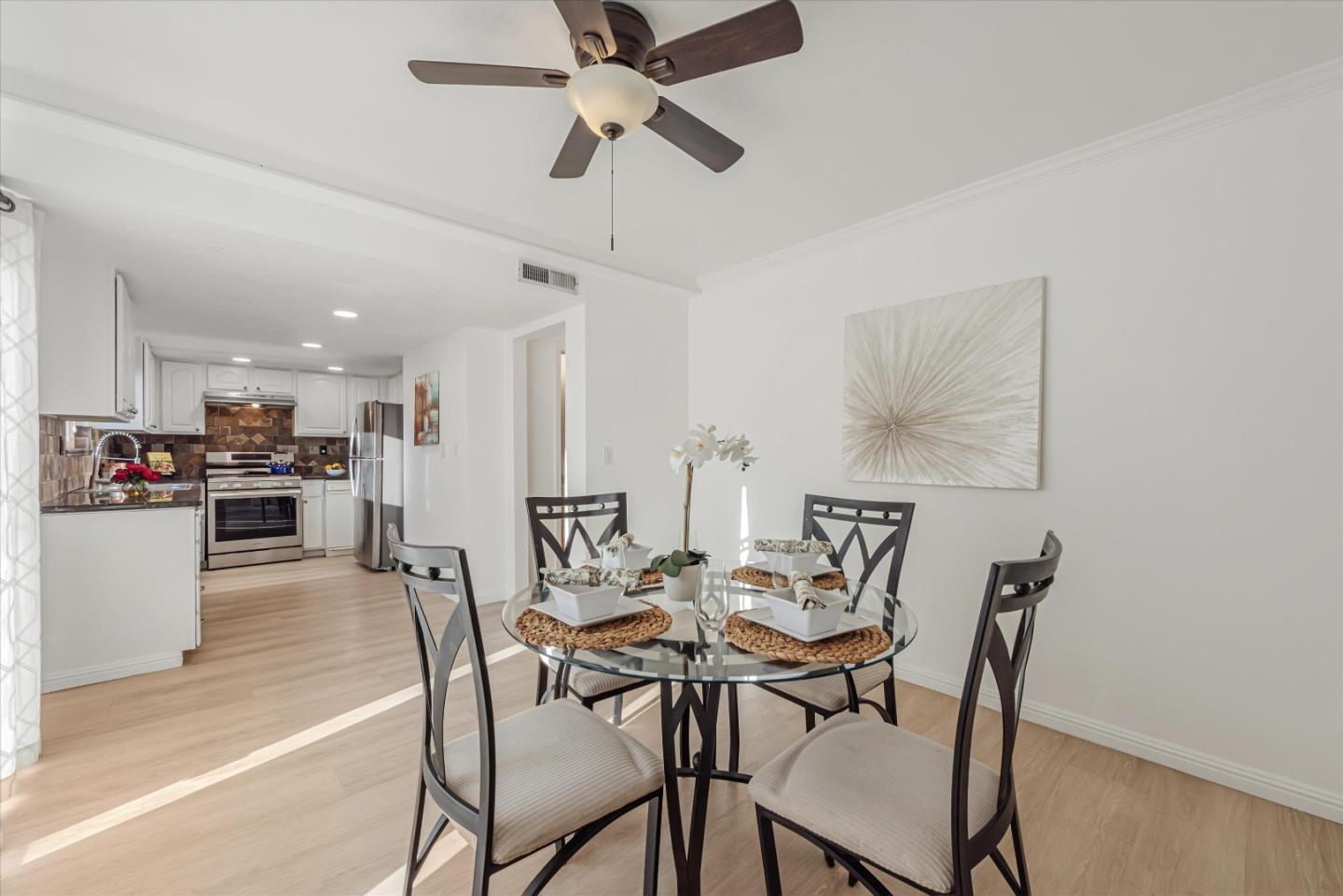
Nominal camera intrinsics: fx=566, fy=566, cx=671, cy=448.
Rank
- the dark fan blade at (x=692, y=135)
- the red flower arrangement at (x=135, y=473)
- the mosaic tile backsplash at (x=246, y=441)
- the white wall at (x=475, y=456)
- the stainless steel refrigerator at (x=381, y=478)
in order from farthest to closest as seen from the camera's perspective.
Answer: the mosaic tile backsplash at (x=246, y=441) < the stainless steel refrigerator at (x=381, y=478) < the white wall at (x=475, y=456) < the red flower arrangement at (x=135, y=473) < the dark fan blade at (x=692, y=135)

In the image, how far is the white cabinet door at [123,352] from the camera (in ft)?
9.87

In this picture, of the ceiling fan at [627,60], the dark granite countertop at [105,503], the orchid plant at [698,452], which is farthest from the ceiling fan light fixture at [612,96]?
the dark granite countertop at [105,503]

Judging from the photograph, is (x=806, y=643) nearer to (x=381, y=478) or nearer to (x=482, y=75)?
(x=482, y=75)

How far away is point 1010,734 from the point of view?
1170 mm

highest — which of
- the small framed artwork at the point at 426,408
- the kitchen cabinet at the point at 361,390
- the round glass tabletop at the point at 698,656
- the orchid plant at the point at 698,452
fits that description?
the kitchen cabinet at the point at 361,390

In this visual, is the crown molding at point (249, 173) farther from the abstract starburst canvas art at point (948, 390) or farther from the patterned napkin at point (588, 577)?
the patterned napkin at point (588, 577)

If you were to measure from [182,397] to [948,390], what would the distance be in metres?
6.92

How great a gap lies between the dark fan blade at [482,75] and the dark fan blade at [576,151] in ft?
0.61

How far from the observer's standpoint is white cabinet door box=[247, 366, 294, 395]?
19.8 ft

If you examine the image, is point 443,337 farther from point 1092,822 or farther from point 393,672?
point 1092,822

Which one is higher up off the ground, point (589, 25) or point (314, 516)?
point (589, 25)

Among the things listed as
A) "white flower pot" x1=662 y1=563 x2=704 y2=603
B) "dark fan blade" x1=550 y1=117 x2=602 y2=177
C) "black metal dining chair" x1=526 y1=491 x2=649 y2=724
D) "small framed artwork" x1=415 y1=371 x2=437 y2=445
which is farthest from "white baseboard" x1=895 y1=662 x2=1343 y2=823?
"small framed artwork" x1=415 y1=371 x2=437 y2=445

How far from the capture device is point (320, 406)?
645 cm

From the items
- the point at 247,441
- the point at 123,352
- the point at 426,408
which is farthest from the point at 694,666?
the point at 247,441
